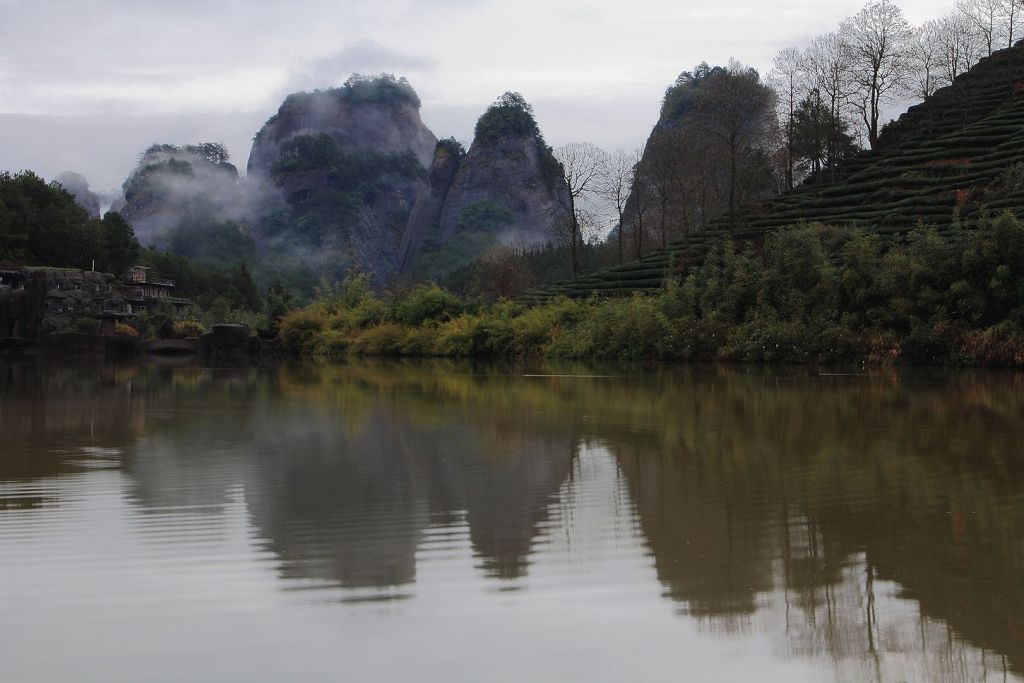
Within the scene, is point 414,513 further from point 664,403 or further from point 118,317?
point 118,317

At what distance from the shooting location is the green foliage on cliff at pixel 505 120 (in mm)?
121875

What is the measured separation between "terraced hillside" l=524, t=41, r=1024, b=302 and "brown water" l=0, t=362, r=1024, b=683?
2489 centimetres

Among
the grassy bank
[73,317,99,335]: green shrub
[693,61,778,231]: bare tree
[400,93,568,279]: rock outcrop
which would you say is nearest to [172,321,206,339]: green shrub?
[73,317,99,335]: green shrub

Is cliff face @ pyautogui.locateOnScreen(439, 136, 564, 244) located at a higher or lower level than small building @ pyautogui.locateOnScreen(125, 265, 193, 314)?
higher

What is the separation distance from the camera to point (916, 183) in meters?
42.8

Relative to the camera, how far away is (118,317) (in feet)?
174

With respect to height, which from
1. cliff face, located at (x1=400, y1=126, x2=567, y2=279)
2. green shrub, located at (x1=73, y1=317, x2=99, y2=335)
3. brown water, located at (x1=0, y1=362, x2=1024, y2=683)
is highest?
cliff face, located at (x1=400, y1=126, x2=567, y2=279)

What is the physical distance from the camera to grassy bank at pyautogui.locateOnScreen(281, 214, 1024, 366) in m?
23.5

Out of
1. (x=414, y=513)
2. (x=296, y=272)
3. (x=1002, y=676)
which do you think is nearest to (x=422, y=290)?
(x=414, y=513)

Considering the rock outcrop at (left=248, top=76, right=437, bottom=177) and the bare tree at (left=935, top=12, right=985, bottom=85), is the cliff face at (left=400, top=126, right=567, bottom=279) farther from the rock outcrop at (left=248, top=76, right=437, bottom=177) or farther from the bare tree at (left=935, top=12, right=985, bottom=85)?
the bare tree at (left=935, top=12, right=985, bottom=85)

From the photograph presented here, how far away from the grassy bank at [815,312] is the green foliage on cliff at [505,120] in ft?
278

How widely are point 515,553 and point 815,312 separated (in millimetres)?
23867

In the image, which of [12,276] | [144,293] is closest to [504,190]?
[144,293]

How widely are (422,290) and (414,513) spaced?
38.1 meters
